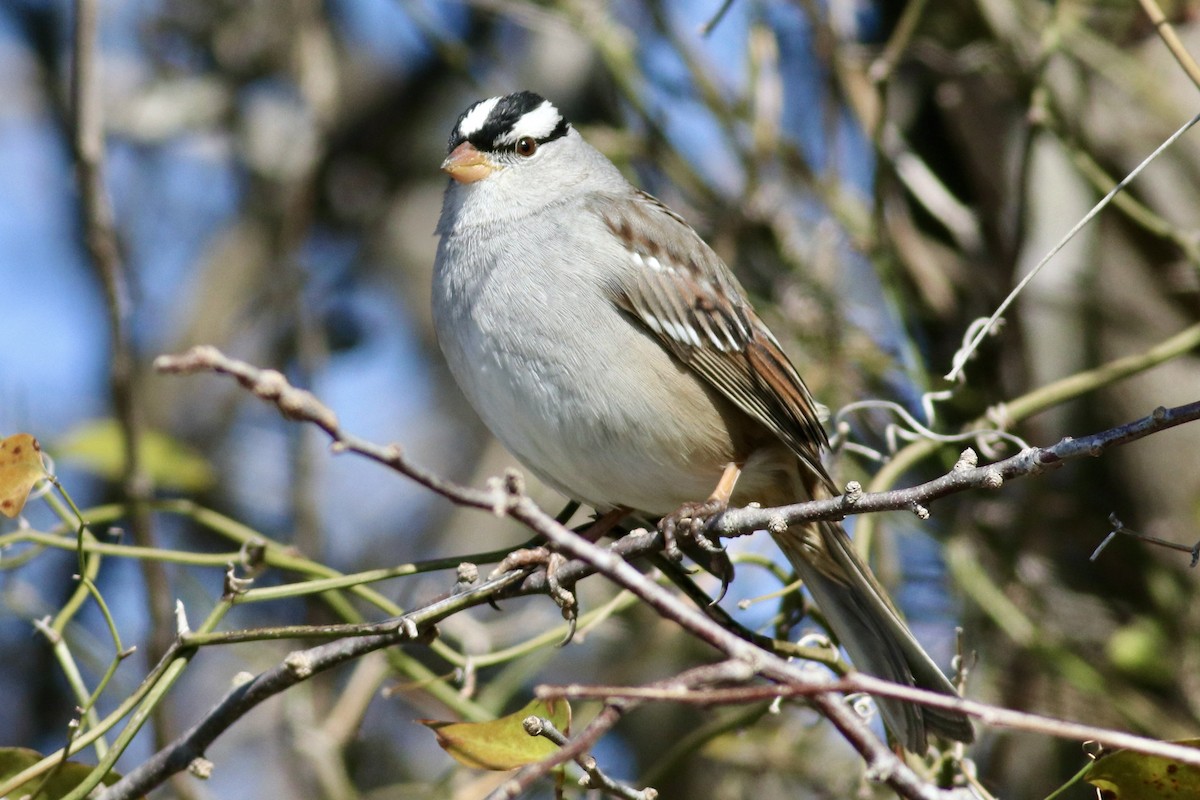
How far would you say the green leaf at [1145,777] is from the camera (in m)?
1.36

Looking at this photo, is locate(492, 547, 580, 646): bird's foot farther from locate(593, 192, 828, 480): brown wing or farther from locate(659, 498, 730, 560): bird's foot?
locate(593, 192, 828, 480): brown wing

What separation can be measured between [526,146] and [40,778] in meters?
1.66

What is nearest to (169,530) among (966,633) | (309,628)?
(966,633)

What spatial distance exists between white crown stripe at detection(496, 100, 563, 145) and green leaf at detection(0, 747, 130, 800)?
5.22 ft

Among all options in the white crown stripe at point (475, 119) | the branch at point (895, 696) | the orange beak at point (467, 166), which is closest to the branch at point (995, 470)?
the branch at point (895, 696)

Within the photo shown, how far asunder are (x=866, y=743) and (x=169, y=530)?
11.4 ft

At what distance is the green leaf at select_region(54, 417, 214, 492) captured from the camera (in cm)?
256

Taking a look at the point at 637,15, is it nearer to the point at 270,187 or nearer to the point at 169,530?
the point at 270,187

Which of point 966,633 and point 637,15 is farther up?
point 637,15

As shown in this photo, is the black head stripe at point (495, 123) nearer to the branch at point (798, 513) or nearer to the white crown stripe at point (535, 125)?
the white crown stripe at point (535, 125)

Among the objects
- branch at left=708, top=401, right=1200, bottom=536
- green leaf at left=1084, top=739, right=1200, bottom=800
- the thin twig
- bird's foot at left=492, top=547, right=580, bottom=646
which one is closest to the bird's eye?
bird's foot at left=492, top=547, right=580, bottom=646

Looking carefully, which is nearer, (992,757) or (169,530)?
(992,757)

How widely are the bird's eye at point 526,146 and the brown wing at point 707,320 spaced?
23 centimetres

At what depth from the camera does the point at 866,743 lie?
1.11 m
